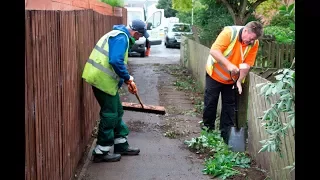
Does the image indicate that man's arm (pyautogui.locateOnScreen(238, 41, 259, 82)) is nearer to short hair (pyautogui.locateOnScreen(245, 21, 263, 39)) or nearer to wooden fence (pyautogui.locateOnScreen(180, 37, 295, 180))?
wooden fence (pyautogui.locateOnScreen(180, 37, 295, 180))

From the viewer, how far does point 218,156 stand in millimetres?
5980

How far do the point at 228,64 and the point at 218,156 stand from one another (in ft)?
4.54

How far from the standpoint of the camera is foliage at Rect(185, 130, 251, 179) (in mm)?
5605

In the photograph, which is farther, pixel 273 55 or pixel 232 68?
pixel 273 55

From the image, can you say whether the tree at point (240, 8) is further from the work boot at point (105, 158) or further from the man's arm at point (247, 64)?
the work boot at point (105, 158)

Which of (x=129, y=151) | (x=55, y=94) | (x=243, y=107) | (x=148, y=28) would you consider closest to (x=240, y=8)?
(x=148, y=28)

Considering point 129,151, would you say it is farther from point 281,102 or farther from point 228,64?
point 281,102

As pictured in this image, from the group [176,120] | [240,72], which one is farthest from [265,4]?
[240,72]

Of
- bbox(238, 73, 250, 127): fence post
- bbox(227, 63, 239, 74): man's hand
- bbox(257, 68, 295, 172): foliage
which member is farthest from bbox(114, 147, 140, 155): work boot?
bbox(257, 68, 295, 172): foliage

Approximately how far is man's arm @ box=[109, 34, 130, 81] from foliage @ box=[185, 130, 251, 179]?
4.78ft

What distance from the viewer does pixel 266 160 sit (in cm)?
537

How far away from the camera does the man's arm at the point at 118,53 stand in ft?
18.8

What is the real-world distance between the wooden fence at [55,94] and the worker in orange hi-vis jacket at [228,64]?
182cm

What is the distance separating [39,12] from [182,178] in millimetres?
2911
